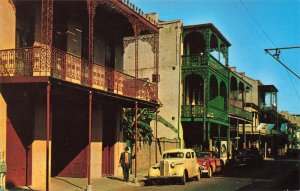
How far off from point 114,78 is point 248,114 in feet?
95.5

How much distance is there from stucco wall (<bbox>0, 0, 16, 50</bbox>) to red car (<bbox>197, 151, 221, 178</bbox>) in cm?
1187

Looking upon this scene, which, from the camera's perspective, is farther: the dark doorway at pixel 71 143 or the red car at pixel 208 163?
the red car at pixel 208 163

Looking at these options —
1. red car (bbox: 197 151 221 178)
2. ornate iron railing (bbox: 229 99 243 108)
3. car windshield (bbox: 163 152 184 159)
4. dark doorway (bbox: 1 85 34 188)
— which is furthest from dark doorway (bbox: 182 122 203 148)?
dark doorway (bbox: 1 85 34 188)

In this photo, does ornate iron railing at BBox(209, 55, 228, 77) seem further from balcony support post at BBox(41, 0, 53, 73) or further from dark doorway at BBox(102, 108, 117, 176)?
balcony support post at BBox(41, 0, 53, 73)

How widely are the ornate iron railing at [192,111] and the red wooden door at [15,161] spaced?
1714 centimetres

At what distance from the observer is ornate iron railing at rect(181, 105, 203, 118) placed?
31516 millimetres

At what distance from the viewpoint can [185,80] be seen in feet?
110

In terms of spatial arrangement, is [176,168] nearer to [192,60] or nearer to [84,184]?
[84,184]

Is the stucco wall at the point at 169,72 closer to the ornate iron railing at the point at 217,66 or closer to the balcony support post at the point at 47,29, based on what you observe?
the ornate iron railing at the point at 217,66

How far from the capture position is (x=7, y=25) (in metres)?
15.5

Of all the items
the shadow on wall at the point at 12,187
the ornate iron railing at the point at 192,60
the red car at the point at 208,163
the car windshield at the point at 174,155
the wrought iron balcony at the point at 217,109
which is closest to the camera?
the shadow on wall at the point at 12,187

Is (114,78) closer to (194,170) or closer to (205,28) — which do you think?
(194,170)

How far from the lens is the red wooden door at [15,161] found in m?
16.1

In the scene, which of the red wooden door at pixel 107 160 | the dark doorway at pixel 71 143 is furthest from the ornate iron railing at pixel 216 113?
the dark doorway at pixel 71 143
